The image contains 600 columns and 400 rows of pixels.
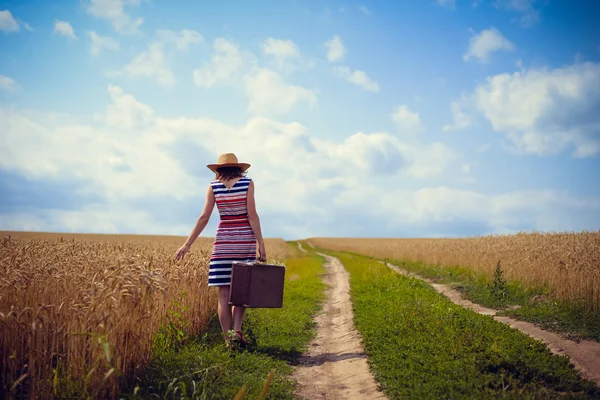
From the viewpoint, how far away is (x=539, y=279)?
1590 cm

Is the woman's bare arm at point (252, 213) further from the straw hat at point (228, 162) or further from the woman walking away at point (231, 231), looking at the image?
the straw hat at point (228, 162)

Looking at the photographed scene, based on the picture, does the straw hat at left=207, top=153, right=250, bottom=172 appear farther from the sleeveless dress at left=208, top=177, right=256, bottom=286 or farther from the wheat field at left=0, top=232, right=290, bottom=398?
the wheat field at left=0, top=232, right=290, bottom=398

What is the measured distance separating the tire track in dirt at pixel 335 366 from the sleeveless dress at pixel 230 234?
216 centimetres

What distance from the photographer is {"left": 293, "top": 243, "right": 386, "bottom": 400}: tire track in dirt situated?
6418 millimetres

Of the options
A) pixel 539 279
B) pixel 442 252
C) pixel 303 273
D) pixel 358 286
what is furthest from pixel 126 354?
pixel 442 252

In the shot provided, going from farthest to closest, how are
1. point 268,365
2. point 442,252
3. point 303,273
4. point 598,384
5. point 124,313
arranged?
1. point 442,252
2. point 303,273
3. point 268,365
4. point 598,384
5. point 124,313

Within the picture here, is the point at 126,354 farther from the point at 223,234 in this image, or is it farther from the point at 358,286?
the point at 358,286

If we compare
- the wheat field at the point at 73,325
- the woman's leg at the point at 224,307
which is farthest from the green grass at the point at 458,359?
the wheat field at the point at 73,325

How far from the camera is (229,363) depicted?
7.00 m

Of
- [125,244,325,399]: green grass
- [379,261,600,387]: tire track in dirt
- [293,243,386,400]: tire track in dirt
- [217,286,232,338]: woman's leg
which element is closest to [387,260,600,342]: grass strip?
[379,261,600,387]: tire track in dirt

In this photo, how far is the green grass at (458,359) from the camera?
604cm

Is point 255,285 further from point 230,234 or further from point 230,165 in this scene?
point 230,165

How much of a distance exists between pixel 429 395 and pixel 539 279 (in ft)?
40.4

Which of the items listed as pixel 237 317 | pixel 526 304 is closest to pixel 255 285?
pixel 237 317
